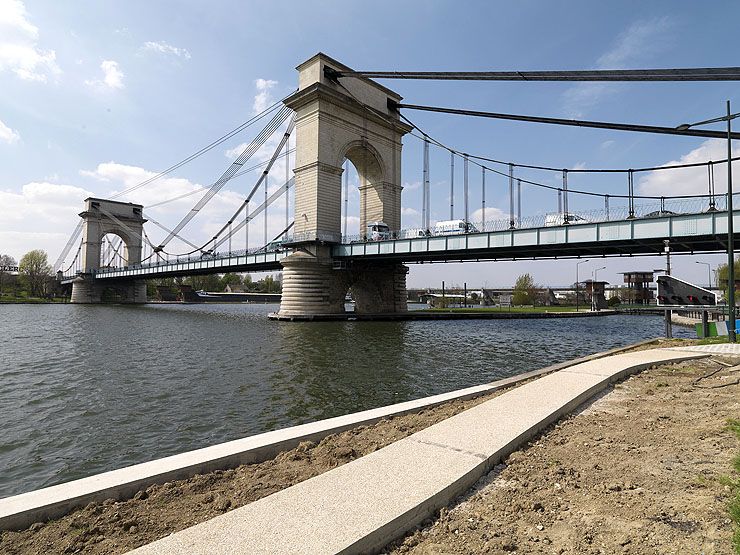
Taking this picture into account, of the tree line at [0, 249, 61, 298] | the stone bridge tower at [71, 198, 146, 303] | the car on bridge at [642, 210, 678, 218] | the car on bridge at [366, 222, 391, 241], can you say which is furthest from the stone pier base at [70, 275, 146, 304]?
the car on bridge at [642, 210, 678, 218]

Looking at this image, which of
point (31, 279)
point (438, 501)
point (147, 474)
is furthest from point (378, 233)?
point (31, 279)

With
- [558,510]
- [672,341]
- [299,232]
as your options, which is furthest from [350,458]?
[299,232]

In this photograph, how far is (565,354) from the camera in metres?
21.1

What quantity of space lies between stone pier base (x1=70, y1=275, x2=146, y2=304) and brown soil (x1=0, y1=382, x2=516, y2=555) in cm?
10715

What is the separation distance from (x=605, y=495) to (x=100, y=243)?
398ft

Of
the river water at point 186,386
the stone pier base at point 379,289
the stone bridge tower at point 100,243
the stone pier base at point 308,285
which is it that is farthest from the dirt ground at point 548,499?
the stone bridge tower at point 100,243

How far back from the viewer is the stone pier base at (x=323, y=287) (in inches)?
1704

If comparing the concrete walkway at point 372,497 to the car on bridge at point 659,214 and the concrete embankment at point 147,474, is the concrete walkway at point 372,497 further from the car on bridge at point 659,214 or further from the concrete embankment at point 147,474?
the car on bridge at point 659,214

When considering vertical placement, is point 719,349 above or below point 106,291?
below

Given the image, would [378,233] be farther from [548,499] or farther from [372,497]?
[372,497]

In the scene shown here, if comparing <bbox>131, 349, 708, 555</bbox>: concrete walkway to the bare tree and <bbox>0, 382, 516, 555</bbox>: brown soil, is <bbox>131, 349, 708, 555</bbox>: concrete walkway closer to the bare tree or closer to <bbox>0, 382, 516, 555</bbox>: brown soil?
<bbox>0, 382, 516, 555</bbox>: brown soil

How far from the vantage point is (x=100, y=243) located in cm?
10456

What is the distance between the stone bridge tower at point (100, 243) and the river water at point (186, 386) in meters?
82.9

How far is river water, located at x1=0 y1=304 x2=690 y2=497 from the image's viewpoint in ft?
25.6
